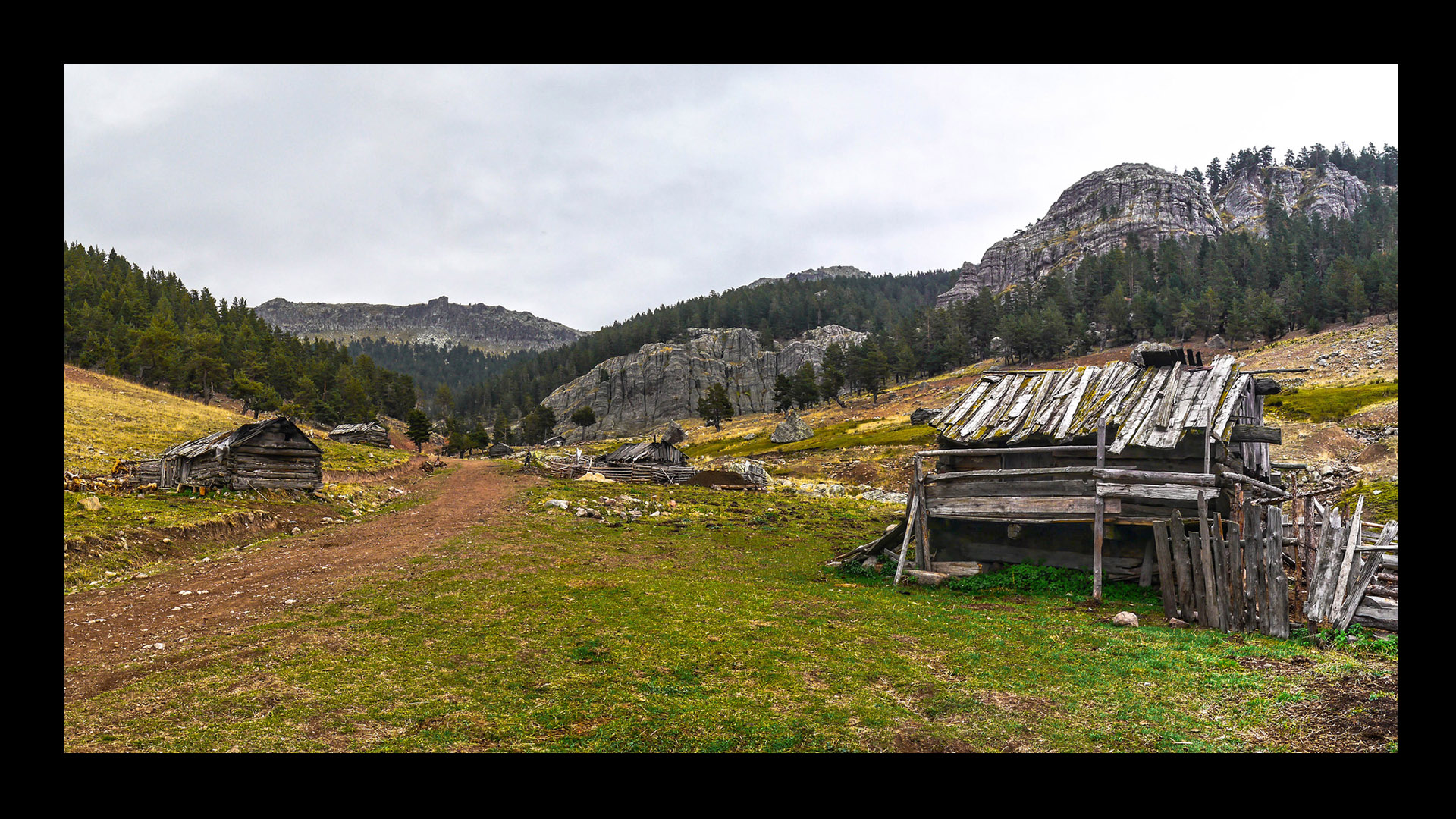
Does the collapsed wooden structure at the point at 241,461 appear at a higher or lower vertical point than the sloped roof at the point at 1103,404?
lower

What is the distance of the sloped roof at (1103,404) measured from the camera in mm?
16031

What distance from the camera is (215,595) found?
14.5 m

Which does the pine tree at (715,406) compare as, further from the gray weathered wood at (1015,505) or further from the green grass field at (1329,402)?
the gray weathered wood at (1015,505)

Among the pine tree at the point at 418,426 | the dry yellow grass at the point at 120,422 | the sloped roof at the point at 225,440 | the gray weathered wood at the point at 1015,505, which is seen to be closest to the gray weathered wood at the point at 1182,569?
the gray weathered wood at the point at 1015,505

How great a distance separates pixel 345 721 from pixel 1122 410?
60.0 ft

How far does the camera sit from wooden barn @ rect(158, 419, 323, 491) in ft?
97.1

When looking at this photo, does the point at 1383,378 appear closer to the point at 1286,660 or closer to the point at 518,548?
the point at 1286,660

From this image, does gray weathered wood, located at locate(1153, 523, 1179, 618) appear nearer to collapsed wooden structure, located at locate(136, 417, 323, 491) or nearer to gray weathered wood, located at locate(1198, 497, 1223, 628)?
gray weathered wood, located at locate(1198, 497, 1223, 628)

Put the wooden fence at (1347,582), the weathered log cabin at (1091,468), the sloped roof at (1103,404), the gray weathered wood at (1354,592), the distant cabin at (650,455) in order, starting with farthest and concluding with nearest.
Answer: the distant cabin at (650,455) < the sloped roof at (1103,404) < the weathered log cabin at (1091,468) < the wooden fence at (1347,582) < the gray weathered wood at (1354,592)

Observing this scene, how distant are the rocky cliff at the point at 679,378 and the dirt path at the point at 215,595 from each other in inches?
5498

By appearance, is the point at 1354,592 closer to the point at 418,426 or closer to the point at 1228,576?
the point at 1228,576

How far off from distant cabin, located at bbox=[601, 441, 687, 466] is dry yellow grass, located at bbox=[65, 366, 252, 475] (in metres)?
33.2

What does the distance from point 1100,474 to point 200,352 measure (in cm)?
12104

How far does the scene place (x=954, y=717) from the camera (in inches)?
302
